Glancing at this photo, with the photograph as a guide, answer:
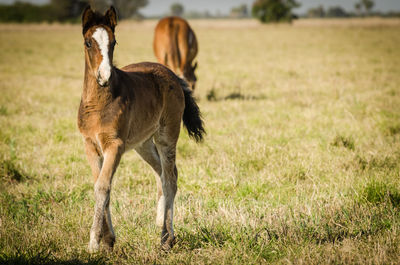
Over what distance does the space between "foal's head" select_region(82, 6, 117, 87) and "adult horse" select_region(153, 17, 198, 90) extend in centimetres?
637

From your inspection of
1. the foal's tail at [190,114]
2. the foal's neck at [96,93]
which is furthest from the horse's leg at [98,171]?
the foal's tail at [190,114]

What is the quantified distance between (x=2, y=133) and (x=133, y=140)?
454 cm

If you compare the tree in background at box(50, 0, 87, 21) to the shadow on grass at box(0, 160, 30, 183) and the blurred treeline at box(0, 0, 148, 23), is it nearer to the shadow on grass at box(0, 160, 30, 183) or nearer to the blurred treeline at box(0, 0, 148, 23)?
the blurred treeline at box(0, 0, 148, 23)

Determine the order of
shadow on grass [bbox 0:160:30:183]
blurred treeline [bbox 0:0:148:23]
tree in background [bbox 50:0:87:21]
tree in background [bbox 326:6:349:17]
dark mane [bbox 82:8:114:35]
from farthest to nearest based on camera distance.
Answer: tree in background [bbox 326:6:349:17]
tree in background [bbox 50:0:87:21]
blurred treeline [bbox 0:0:148:23]
shadow on grass [bbox 0:160:30:183]
dark mane [bbox 82:8:114:35]

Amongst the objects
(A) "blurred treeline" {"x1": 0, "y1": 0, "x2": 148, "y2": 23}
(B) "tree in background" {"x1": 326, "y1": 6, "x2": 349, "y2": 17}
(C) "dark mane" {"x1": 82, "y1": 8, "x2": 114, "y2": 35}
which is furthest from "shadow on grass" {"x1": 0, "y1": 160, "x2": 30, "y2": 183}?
(B) "tree in background" {"x1": 326, "y1": 6, "x2": 349, "y2": 17}

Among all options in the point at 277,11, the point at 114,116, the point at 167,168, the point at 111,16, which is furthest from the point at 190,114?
the point at 277,11

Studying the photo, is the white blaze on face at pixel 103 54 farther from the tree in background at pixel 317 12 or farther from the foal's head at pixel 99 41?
the tree in background at pixel 317 12

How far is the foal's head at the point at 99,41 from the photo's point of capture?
2699 millimetres

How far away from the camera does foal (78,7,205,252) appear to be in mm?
2807

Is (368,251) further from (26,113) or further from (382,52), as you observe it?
(382,52)

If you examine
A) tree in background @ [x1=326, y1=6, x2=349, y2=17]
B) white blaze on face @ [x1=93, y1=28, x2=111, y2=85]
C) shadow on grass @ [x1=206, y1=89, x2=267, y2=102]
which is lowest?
shadow on grass @ [x1=206, y1=89, x2=267, y2=102]

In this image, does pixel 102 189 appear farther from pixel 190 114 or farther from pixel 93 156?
pixel 190 114

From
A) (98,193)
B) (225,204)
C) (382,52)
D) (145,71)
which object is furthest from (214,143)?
(382,52)

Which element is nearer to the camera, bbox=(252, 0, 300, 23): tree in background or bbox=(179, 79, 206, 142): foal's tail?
bbox=(179, 79, 206, 142): foal's tail
